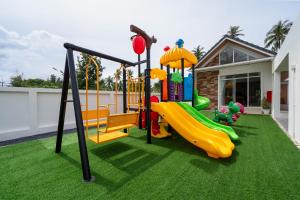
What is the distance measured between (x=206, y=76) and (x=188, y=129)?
9994 millimetres

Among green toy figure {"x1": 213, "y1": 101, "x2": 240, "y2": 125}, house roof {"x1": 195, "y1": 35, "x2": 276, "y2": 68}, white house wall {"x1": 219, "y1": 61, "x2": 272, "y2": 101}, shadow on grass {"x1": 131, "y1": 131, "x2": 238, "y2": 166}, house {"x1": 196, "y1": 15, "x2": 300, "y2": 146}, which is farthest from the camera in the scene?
white house wall {"x1": 219, "y1": 61, "x2": 272, "y2": 101}

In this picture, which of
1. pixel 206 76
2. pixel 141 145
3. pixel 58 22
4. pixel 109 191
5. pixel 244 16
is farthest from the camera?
pixel 206 76

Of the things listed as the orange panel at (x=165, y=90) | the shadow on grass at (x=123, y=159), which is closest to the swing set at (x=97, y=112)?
the shadow on grass at (x=123, y=159)

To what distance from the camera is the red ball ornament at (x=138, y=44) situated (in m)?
4.02

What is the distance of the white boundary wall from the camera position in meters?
4.35

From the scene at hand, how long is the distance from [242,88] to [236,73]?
1173mm

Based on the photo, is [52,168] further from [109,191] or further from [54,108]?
[54,108]

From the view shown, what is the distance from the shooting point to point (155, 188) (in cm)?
204

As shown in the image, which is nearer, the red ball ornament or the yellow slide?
the yellow slide

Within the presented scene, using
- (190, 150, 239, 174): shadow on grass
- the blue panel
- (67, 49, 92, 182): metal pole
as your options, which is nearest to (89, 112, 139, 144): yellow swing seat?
(67, 49, 92, 182): metal pole

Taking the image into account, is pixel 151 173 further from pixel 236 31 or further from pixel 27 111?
pixel 236 31

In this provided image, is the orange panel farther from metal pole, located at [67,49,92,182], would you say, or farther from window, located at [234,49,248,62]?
window, located at [234,49,248,62]

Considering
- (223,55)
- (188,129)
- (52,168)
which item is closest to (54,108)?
(52,168)

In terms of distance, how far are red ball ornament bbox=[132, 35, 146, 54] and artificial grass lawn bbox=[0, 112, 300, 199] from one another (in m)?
2.64
